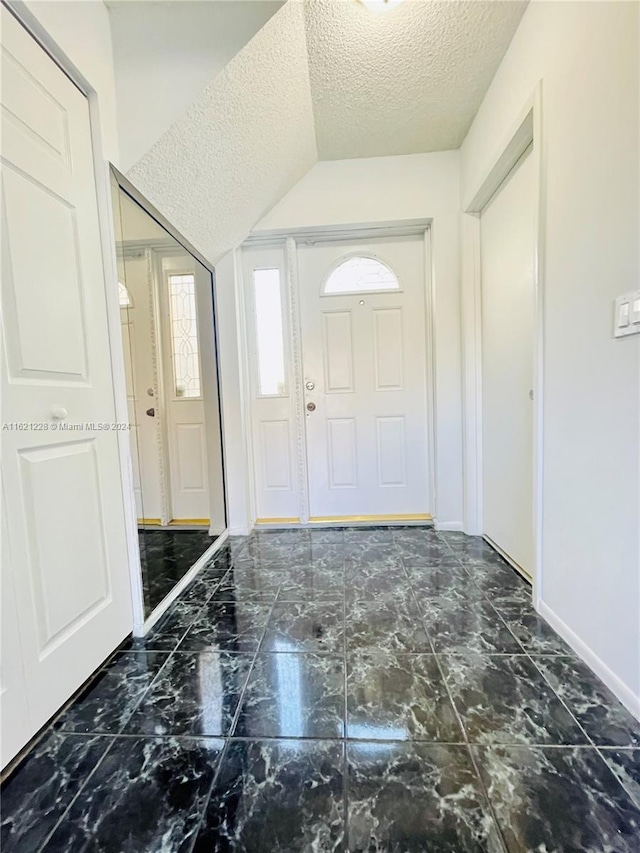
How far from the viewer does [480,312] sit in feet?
7.27

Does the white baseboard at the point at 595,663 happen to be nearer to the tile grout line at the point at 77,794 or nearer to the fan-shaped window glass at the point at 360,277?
the tile grout line at the point at 77,794

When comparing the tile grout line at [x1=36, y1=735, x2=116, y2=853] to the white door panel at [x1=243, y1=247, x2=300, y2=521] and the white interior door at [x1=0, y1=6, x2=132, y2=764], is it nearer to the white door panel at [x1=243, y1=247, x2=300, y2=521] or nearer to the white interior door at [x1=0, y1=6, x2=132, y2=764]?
the white interior door at [x1=0, y1=6, x2=132, y2=764]

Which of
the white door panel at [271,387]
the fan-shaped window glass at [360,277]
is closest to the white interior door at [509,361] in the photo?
the fan-shaped window glass at [360,277]

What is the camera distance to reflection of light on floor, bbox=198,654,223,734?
103cm

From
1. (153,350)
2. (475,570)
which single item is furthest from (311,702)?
(153,350)

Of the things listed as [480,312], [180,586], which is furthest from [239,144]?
[180,586]

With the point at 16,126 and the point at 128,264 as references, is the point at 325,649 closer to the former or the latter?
the point at 128,264

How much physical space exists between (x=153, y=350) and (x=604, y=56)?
1.94 m

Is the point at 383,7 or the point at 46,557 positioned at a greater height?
the point at 383,7

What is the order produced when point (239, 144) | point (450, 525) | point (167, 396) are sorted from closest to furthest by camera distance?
point (239, 144) → point (167, 396) → point (450, 525)

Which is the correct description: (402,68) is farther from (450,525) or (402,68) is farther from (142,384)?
(450,525)

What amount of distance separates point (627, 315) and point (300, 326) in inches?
74.8

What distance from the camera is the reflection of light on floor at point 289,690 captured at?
101cm

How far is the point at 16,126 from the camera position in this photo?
0.98 meters
